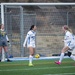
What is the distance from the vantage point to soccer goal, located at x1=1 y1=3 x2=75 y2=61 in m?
20.6

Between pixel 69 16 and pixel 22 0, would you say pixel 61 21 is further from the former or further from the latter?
pixel 22 0

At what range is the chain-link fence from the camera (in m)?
20.6

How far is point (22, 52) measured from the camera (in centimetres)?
2070

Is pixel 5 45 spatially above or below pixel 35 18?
below

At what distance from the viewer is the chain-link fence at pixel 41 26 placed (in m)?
20.6

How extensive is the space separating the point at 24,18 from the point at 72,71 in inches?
302

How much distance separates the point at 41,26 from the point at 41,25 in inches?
2.9

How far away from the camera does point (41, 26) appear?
70.9 feet

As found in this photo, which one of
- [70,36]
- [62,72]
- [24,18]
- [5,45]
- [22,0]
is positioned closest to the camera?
[62,72]

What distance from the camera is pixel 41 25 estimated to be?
21562 millimetres

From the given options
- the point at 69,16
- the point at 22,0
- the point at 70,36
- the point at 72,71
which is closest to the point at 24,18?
the point at 69,16

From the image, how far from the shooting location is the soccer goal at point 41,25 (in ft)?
67.5

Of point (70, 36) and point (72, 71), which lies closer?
point (72, 71)

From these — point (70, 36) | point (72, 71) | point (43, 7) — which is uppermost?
point (43, 7)
